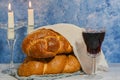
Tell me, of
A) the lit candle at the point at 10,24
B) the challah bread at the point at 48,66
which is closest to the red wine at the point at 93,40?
the challah bread at the point at 48,66

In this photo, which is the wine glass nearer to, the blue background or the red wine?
the red wine

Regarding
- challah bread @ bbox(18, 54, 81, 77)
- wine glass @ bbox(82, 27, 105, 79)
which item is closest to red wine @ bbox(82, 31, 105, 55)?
wine glass @ bbox(82, 27, 105, 79)

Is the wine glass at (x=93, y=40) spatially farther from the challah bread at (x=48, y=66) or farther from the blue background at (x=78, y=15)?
the blue background at (x=78, y=15)

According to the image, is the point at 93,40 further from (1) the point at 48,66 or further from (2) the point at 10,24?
(2) the point at 10,24

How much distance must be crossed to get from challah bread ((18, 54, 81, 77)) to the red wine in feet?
0.33

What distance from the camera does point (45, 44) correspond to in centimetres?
105

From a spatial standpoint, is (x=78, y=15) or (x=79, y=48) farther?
(x=78, y=15)

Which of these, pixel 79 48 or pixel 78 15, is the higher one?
pixel 78 15

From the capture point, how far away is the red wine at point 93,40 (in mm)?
1051

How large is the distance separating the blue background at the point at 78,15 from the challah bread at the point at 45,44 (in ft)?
0.85

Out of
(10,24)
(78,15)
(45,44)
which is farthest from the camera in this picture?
(78,15)

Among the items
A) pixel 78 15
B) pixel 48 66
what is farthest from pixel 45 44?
pixel 78 15

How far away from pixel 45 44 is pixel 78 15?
1.22 ft

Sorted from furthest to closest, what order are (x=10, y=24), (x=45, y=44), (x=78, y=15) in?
1. (x=78, y=15)
2. (x=10, y=24)
3. (x=45, y=44)
